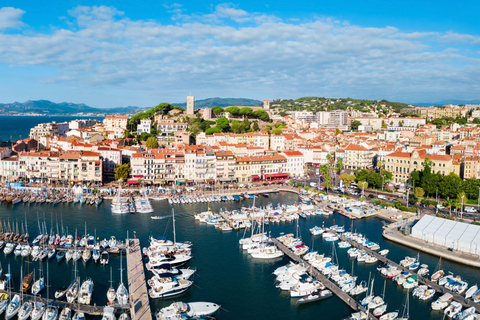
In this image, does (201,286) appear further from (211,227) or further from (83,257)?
(211,227)

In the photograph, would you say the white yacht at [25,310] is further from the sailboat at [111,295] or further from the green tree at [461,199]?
the green tree at [461,199]

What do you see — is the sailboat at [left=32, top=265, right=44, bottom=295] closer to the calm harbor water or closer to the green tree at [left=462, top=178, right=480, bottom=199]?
the calm harbor water

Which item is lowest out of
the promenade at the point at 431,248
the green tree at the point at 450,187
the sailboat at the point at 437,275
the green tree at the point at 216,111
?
the sailboat at the point at 437,275

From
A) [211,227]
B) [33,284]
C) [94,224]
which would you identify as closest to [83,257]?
[33,284]

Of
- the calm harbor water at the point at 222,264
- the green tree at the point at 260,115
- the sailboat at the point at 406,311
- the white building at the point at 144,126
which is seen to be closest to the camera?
the sailboat at the point at 406,311

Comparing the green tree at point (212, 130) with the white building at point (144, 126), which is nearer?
the green tree at point (212, 130)

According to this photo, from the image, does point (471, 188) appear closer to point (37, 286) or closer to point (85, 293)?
point (85, 293)

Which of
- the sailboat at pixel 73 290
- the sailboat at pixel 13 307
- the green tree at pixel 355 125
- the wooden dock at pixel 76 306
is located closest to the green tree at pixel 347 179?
the sailboat at pixel 73 290

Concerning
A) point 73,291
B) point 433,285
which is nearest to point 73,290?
point 73,291
